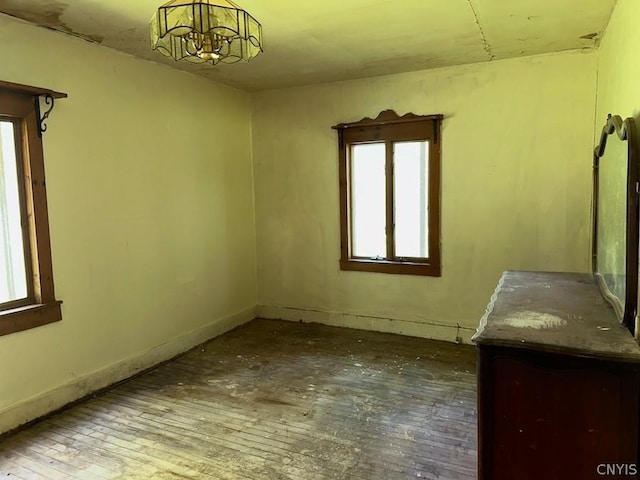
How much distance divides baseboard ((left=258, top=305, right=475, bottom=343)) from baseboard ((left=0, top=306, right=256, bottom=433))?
0.61m

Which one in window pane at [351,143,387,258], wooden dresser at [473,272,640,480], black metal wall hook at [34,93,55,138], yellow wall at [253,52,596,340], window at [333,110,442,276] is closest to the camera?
wooden dresser at [473,272,640,480]

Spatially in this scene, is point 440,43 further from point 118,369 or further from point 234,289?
point 118,369

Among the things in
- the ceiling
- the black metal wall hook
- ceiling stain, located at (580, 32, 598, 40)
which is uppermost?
the ceiling

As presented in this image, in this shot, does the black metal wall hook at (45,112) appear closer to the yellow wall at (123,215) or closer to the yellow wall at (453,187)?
the yellow wall at (123,215)

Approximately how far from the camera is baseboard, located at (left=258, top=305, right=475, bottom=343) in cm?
458

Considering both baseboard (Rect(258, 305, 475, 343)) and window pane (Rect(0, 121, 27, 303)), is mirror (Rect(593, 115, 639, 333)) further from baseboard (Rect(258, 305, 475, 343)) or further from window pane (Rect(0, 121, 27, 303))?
window pane (Rect(0, 121, 27, 303))

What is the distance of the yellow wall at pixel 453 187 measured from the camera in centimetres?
401

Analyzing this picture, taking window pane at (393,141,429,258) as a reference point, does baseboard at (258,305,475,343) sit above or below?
below

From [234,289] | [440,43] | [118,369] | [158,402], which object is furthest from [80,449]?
[440,43]

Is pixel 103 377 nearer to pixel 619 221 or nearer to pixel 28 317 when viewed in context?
pixel 28 317

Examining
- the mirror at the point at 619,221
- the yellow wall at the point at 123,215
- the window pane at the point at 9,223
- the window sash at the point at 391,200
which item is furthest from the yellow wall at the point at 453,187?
the window pane at the point at 9,223

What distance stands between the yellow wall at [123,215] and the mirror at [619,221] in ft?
11.3

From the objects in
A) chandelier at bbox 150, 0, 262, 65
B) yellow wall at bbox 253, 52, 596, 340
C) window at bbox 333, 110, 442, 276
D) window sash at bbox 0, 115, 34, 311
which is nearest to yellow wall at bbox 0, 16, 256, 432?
window sash at bbox 0, 115, 34, 311

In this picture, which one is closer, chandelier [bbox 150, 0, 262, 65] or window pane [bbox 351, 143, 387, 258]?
chandelier [bbox 150, 0, 262, 65]
